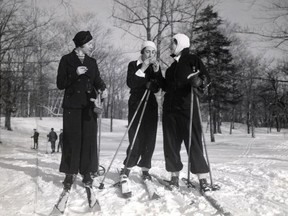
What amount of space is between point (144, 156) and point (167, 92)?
1006 millimetres

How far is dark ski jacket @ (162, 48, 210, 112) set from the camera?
404 centimetres

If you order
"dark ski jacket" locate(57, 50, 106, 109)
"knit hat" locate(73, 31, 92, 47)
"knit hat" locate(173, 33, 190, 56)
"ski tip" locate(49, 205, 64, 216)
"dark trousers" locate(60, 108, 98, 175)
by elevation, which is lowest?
"ski tip" locate(49, 205, 64, 216)

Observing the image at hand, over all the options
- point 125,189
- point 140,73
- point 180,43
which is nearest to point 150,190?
point 125,189

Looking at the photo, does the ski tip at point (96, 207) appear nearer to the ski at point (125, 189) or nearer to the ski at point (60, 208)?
the ski at point (60, 208)

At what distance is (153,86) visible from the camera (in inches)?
167

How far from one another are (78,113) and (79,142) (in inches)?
14.1

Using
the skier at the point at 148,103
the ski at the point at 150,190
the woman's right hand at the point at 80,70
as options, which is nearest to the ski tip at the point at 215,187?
the ski at the point at 150,190

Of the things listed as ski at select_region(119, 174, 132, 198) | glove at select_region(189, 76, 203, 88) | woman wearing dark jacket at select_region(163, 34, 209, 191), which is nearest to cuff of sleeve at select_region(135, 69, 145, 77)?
woman wearing dark jacket at select_region(163, 34, 209, 191)

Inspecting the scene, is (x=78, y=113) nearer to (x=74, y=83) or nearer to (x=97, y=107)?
(x=97, y=107)

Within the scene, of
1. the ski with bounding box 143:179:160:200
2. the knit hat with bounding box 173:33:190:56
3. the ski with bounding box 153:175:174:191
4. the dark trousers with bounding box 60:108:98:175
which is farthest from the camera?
the knit hat with bounding box 173:33:190:56

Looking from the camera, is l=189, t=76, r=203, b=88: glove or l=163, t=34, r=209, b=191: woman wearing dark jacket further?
l=163, t=34, r=209, b=191: woman wearing dark jacket

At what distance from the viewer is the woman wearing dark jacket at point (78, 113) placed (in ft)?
11.5

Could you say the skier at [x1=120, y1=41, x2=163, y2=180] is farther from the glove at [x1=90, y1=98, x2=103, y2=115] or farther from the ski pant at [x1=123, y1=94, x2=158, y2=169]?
the glove at [x1=90, y1=98, x2=103, y2=115]

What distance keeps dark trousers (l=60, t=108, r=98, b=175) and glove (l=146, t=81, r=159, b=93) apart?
3.05 feet
